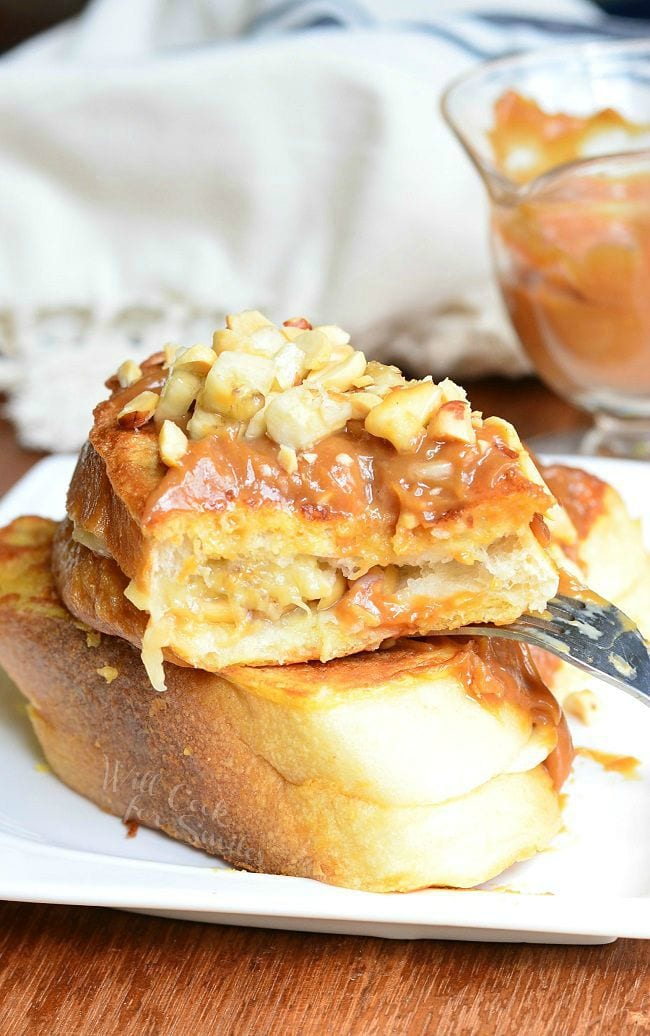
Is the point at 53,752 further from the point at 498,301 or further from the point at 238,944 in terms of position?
the point at 498,301

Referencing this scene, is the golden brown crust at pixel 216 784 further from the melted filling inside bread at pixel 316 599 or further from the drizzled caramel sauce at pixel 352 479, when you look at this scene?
the drizzled caramel sauce at pixel 352 479

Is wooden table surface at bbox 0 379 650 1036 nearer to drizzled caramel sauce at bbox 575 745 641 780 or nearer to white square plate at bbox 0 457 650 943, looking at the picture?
white square plate at bbox 0 457 650 943

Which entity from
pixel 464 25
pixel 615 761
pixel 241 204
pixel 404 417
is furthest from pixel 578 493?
pixel 464 25

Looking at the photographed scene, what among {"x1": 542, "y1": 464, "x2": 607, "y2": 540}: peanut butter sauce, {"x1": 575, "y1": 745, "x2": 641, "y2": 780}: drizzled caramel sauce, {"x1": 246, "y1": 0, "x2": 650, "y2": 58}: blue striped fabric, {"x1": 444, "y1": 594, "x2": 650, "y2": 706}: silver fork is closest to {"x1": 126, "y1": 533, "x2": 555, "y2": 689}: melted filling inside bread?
{"x1": 444, "y1": 594, "x2": 650, "y2": 706}: silver fork

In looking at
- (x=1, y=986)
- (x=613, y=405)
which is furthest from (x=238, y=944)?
(x=613, y=405)

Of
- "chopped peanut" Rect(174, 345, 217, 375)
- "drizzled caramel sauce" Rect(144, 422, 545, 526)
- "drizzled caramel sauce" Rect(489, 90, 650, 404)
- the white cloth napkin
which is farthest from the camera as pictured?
the white cloth napkin

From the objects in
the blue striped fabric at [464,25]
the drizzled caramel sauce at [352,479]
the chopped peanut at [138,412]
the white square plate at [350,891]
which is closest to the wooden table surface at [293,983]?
the white square plate at [350,891]

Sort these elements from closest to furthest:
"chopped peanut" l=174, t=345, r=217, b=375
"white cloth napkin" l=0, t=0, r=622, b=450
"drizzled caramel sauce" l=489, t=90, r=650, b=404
Answer: "chopped peanut" l=174, t=345, r=217, b=375
"drizzled caramel sauce" l=489, t=90, r=650, b=404
"white cloth napkin" l=0, t=0, r=622, b=450
